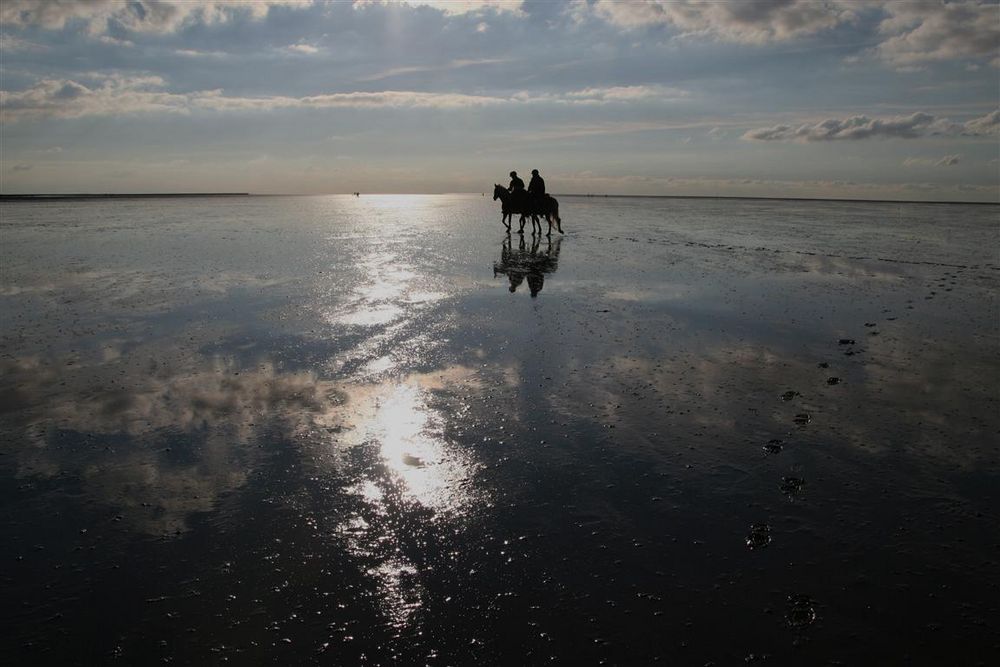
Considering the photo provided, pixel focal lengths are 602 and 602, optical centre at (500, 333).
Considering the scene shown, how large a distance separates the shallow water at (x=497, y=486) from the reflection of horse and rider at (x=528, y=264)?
14.9 ft

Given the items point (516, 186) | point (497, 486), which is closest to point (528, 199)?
point (516, 186)

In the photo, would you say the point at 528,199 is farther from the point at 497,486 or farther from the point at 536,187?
the point at 497,486

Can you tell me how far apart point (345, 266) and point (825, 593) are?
19113mm

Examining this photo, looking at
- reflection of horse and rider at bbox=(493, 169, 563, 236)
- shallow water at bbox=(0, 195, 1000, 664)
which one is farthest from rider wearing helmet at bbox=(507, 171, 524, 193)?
shallow water at bbox=(0, 195, 1000, 664)

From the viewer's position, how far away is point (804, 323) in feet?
41.5

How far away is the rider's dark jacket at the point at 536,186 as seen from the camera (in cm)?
2858

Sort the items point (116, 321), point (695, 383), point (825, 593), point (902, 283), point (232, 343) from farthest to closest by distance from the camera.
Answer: point (902, 283), point (116, 321), point (232, 343), point (695, 383), point (825, 593)

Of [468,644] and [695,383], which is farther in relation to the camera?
[695,383]

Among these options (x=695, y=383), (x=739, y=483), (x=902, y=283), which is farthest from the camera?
(x=902, y=283)

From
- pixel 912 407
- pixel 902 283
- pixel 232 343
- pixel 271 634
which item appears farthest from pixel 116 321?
pixel 902 283

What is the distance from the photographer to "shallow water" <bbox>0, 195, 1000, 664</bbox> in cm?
400

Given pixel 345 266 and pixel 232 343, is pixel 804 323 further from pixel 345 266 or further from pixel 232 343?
pixel 345 266

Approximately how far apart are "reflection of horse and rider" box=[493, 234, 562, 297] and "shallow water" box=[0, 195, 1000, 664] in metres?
4.54

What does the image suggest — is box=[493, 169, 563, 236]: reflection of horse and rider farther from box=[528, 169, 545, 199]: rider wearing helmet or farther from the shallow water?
the shallow water
